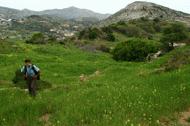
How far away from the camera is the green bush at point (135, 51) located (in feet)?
191

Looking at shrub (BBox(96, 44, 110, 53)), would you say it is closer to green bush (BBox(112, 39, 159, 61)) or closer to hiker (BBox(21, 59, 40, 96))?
green bush (BBox(112, 39, 159, 61))

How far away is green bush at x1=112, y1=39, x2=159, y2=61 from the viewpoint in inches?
2293

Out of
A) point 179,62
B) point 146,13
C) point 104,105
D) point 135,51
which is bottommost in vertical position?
point 146,13

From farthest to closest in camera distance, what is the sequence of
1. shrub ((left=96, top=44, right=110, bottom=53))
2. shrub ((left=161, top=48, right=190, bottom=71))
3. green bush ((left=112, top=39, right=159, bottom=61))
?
shrub ((left=96, top=44, right=110, bottom=53)), green bush ((left=112, top=39, right=159, bottom=61)), shrub ((left=161, top=48, right=190, bottom=71))

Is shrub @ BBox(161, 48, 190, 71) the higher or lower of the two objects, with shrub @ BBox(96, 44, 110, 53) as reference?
higher

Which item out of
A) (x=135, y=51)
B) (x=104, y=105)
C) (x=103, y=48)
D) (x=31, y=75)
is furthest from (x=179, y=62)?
(x=103, y=48)

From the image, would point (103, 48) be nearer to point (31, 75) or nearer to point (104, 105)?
point (31, 75)

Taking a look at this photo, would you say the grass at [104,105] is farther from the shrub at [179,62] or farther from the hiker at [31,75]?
the shrub at [179,62]

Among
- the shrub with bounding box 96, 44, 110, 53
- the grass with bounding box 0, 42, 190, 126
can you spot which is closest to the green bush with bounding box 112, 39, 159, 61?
the shrub with bounding box 96, 44, 110, 53

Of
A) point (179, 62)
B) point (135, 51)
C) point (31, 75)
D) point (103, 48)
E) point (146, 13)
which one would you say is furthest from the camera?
point (146, 13)

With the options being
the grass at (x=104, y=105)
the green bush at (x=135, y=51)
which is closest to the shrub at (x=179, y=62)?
the grass at (x=104, y=105)

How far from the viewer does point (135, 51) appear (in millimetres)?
58375

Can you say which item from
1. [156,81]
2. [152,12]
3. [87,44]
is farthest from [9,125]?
[152,12]

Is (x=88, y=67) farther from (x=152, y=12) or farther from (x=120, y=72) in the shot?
(x=152, y=12)
